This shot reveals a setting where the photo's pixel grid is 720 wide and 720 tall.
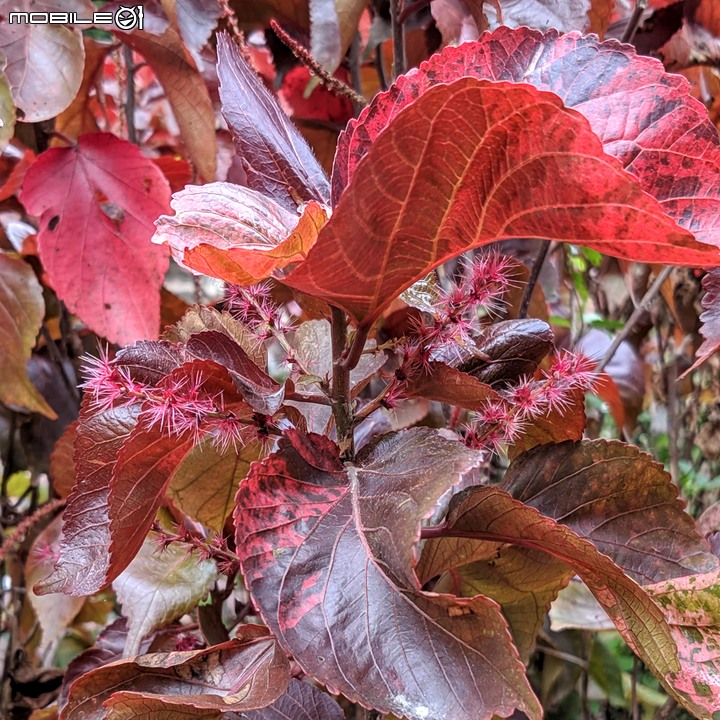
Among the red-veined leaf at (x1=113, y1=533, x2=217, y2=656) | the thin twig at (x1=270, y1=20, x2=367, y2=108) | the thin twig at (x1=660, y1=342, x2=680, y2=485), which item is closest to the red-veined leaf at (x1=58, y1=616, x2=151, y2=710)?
the red-veined leaf at (x1=113, y1=533, x2=217, y2=656)

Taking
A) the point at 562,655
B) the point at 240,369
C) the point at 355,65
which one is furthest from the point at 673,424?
the point at 240,369

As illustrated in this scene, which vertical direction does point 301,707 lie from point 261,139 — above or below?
below

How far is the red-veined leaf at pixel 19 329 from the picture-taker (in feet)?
2.23

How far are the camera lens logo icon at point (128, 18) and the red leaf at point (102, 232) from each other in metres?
0.10

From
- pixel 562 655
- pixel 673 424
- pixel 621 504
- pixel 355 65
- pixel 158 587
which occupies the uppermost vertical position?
pixel 355 65

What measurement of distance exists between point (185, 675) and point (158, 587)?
10 cm

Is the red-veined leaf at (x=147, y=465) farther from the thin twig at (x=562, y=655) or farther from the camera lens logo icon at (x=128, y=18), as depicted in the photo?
the thin twig at (x=562, y=655)

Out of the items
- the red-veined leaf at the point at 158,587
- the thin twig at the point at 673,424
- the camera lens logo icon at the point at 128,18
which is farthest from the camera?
the thin twig at the point at 673,424

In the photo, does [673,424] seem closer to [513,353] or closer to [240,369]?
[513,353]

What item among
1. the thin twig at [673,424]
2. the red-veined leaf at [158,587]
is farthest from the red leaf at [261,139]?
the thin twig at [673,424]

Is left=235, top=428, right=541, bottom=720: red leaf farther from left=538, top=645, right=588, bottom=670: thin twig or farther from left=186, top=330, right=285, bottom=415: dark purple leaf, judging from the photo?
left=538, top=645, right=588, bottom=670: thin twig

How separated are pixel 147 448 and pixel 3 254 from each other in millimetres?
516

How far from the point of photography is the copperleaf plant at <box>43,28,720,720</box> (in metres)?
0.25

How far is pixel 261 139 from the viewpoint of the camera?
0.35 metres
